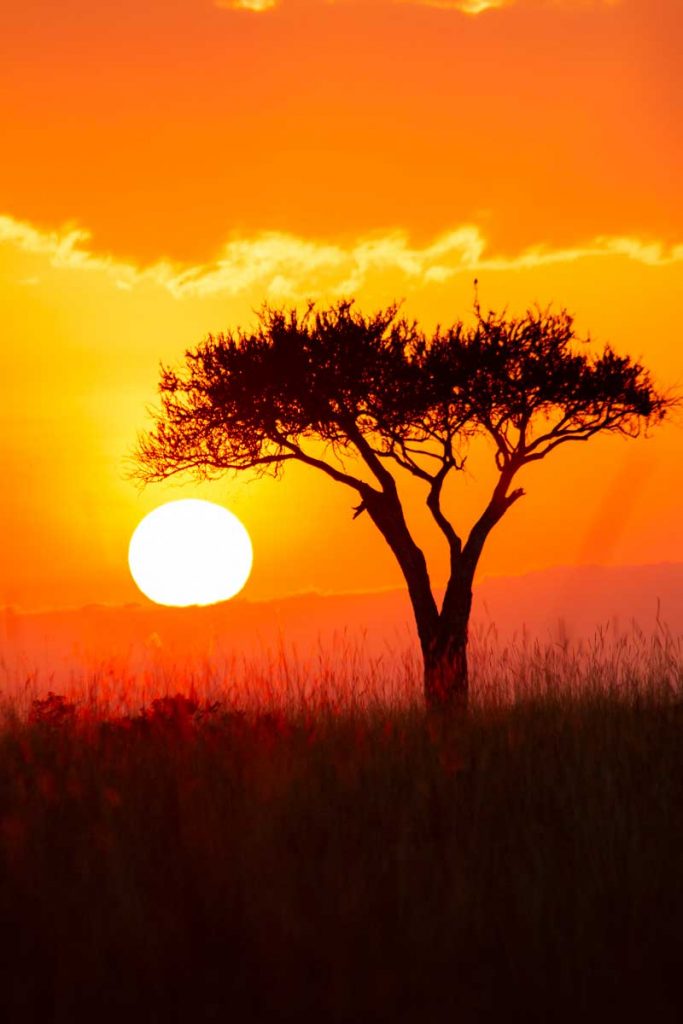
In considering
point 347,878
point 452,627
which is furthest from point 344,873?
point 452,627

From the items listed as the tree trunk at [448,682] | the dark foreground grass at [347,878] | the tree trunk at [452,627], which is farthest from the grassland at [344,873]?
the tree trunk at [452,627]

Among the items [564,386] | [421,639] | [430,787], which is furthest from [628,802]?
[564,386]

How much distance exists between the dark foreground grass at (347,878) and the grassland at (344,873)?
20 millimetres

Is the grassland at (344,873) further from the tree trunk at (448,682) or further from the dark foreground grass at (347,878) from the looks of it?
the tree trunk at (448,682)

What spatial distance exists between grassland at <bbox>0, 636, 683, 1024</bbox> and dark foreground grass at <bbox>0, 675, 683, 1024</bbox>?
2 cm

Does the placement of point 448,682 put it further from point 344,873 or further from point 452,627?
point 344,873

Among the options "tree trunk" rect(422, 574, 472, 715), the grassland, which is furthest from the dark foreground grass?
"tree trunk" rect(422, 574, 472, 715)

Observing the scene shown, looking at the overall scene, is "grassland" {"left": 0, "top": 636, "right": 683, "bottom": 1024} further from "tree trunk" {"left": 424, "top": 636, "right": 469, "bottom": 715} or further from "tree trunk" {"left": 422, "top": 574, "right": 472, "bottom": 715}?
"tree trunk" {"left": 422, "top": 574, "right": 472, "bottom": 715}

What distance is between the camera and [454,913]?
24.8 ft

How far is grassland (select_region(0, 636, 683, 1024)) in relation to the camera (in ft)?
22.4

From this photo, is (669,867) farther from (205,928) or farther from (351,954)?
(205,928)

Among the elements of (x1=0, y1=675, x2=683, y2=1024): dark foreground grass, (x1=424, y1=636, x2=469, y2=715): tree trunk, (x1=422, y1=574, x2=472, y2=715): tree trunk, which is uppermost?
(x1=422, y1=574, x2=472, y2=715): tree trunk

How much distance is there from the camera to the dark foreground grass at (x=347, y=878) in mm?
6805

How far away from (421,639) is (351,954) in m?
15.6
